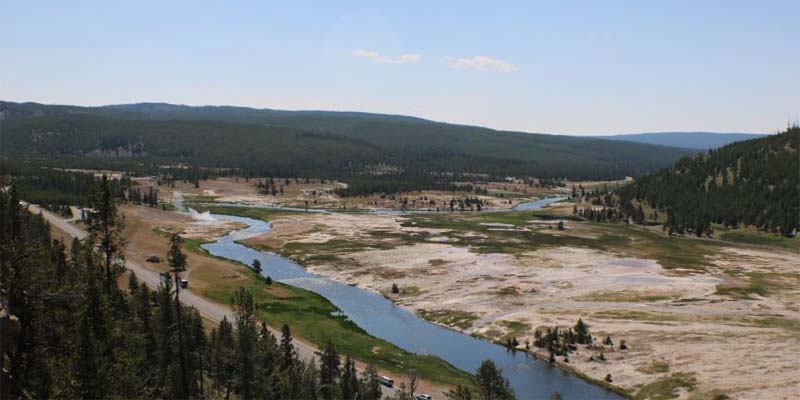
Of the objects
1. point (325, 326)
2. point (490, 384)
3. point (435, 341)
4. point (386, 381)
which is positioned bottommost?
point (435, 341)

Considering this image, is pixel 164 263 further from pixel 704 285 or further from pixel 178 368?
pixel 704 285

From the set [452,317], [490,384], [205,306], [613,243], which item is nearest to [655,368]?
[490,384]

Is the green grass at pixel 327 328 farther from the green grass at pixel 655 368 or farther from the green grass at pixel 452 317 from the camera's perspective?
the green grass at pixel 655 368

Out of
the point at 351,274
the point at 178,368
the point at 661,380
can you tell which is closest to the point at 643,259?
the point at 351,274

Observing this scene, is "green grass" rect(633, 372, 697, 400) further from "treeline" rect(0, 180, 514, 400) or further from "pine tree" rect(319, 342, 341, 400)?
"pine tree" rect(319, 342, 341, 400)

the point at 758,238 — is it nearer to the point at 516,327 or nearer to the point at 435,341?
the point at 516,327
